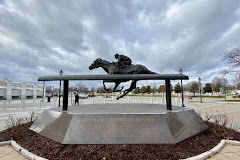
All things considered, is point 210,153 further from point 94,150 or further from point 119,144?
point 94,150

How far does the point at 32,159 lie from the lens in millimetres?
3129

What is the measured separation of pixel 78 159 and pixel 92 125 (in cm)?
106

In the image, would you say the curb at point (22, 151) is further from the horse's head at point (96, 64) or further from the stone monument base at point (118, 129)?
the horse's head at point (96, 64)

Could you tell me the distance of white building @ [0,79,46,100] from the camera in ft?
120

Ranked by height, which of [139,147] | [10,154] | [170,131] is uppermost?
[170,131]

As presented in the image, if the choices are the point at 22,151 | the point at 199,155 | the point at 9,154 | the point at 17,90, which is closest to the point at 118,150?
the point at 199,155

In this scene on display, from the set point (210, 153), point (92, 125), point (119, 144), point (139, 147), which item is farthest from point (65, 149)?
point (210, 153)

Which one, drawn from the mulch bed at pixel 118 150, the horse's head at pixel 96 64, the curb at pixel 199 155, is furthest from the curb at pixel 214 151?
the horse's head at pixel 96 64

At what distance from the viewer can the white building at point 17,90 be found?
3661 cm

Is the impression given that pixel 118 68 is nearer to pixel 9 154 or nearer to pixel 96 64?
pixel 96 64

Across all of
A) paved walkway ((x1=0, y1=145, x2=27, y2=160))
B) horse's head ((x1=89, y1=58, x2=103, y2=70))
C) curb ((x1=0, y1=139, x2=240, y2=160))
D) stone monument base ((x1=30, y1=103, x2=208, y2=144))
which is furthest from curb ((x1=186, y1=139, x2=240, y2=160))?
horse's head ((x1=89, y1=58, x2=103, y2=70))

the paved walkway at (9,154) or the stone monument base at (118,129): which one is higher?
the stone monument base at (118,129)

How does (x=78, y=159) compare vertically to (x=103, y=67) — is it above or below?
below

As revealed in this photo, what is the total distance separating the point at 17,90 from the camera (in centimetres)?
4169
